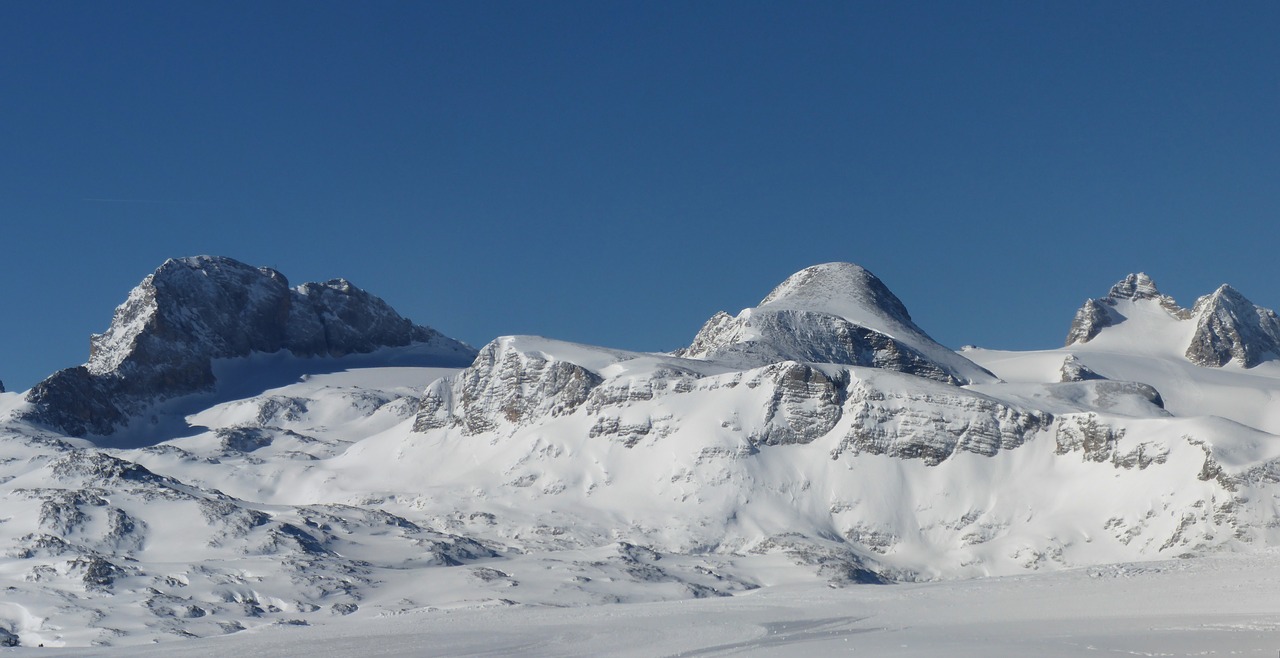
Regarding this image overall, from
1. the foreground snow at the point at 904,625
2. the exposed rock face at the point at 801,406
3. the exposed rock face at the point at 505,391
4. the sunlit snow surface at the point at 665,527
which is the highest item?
the exposed rock face at the point at 505,391

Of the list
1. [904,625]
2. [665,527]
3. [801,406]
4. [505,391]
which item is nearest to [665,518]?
[665,527]

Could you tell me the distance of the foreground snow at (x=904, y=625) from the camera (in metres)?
58.4

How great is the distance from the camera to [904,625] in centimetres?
6856

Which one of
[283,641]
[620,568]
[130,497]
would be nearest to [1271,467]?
[620,568]

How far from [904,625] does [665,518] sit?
78.6 m

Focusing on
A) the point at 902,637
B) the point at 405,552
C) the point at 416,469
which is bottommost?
the point at 902,637

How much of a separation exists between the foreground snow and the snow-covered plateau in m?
0.37

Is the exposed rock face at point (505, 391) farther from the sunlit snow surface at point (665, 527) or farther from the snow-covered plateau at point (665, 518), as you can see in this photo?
the sunlit snow surface at point (665, 527)

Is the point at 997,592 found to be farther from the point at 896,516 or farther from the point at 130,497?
the point at 130,497

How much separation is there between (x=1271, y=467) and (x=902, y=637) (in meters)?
76.6

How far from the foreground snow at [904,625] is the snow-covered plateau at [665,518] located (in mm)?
371

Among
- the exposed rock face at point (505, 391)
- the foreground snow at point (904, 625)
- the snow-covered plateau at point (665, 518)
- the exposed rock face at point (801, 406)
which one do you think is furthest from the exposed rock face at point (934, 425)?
the foreground snow at point (904, 625)

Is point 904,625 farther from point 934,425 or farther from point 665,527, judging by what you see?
point 934,425

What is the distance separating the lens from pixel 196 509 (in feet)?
449
